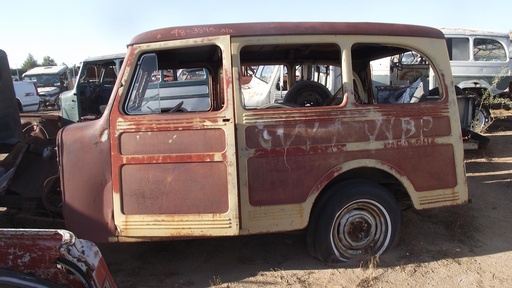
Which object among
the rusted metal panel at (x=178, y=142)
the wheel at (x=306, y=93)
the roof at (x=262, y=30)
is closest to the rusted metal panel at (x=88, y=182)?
the rusted metal panel at (x=178, y=142)

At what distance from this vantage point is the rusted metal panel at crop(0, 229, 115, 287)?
2.05 meters

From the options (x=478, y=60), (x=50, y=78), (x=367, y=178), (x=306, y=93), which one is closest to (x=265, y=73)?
(x=306, y=93)

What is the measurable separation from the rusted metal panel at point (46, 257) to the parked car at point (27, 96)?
689 inches

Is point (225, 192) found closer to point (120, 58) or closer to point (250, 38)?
point (250, 38)

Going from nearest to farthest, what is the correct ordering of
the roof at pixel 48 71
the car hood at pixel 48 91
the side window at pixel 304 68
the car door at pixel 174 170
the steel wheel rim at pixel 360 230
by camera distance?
the car door at pixel 174 170 < the steel wheel rim at pixel 360 230 < the side window at pixel 304 68 < the car hood at pixel 48 91 < the roof at pixel 48 71

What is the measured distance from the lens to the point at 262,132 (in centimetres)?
325

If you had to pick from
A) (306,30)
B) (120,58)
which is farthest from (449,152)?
(120,58)

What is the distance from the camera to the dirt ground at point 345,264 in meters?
3.39

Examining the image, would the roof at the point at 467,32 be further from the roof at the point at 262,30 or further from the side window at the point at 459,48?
the roof at the point at 262,30

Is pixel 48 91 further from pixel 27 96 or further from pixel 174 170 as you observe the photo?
pixel 174 170

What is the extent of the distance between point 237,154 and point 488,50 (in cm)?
1023

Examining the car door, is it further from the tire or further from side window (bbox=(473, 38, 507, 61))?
side window (bbox=(473, 38, 507, 61))

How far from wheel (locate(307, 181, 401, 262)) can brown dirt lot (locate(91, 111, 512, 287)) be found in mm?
130

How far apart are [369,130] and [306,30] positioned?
0.99m
